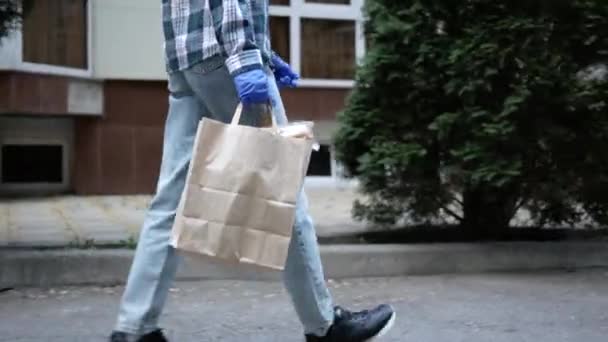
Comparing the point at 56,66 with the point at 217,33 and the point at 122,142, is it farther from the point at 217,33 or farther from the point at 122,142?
the point at 217,33

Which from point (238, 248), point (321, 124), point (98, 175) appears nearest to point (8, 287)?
point (238, 248)

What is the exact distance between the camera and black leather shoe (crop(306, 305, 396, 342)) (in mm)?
3797

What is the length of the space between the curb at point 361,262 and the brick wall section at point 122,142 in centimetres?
553

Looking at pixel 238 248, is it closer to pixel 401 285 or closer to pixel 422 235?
pixel 401 285

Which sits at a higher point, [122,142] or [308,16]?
[308,16]

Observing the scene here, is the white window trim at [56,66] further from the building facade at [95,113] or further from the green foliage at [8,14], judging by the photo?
the green foliage at [8,14]

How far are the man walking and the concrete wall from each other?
25.2 ft

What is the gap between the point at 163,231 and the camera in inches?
146

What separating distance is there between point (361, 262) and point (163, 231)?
98.1 inches

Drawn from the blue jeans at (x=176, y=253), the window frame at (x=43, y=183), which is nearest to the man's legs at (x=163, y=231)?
the blue jeans at (x=176, y=253)

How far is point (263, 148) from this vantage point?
3.41m

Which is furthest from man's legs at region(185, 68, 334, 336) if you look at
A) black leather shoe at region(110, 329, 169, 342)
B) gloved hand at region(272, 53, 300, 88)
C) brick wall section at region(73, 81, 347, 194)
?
brick wall section at region(73, 81, 347, 194)

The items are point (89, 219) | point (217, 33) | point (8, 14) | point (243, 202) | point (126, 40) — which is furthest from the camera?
point (126, 40)

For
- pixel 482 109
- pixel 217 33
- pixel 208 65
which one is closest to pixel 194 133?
pixel 208 65
